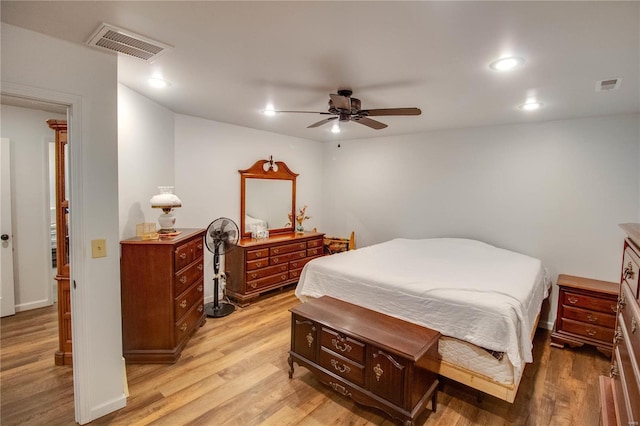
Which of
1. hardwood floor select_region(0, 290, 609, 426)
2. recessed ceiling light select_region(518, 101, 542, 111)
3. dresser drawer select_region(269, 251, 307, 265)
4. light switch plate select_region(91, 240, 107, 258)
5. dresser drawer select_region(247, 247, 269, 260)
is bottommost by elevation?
hardwood floor select_region(0, 290, 609, 426)

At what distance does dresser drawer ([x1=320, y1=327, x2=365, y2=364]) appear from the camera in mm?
2150

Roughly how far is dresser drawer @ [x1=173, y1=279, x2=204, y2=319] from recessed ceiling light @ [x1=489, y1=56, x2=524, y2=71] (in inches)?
125

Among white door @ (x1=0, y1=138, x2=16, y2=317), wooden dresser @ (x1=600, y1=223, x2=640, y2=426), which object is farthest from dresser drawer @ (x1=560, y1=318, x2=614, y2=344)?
white door @ (x1=0, y1=138, x2=16, y2=317)

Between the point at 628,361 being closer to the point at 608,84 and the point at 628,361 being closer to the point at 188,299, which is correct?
the point at 608,84

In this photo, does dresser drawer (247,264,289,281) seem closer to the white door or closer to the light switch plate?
the light switch plate

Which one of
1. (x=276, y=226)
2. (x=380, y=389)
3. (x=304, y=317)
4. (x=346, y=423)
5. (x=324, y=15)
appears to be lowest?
(x=346, y=423)

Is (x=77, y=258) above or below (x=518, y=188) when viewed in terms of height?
below

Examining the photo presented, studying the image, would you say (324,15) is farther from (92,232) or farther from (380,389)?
(380,389)

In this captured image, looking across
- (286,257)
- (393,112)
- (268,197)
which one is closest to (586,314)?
(393,112)

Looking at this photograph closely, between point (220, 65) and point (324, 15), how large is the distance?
101 centimetres

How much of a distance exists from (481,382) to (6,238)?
5.08m

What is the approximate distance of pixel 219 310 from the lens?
383 centimetres

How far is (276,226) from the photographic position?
16.4ft

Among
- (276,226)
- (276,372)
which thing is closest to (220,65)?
(276,372)
